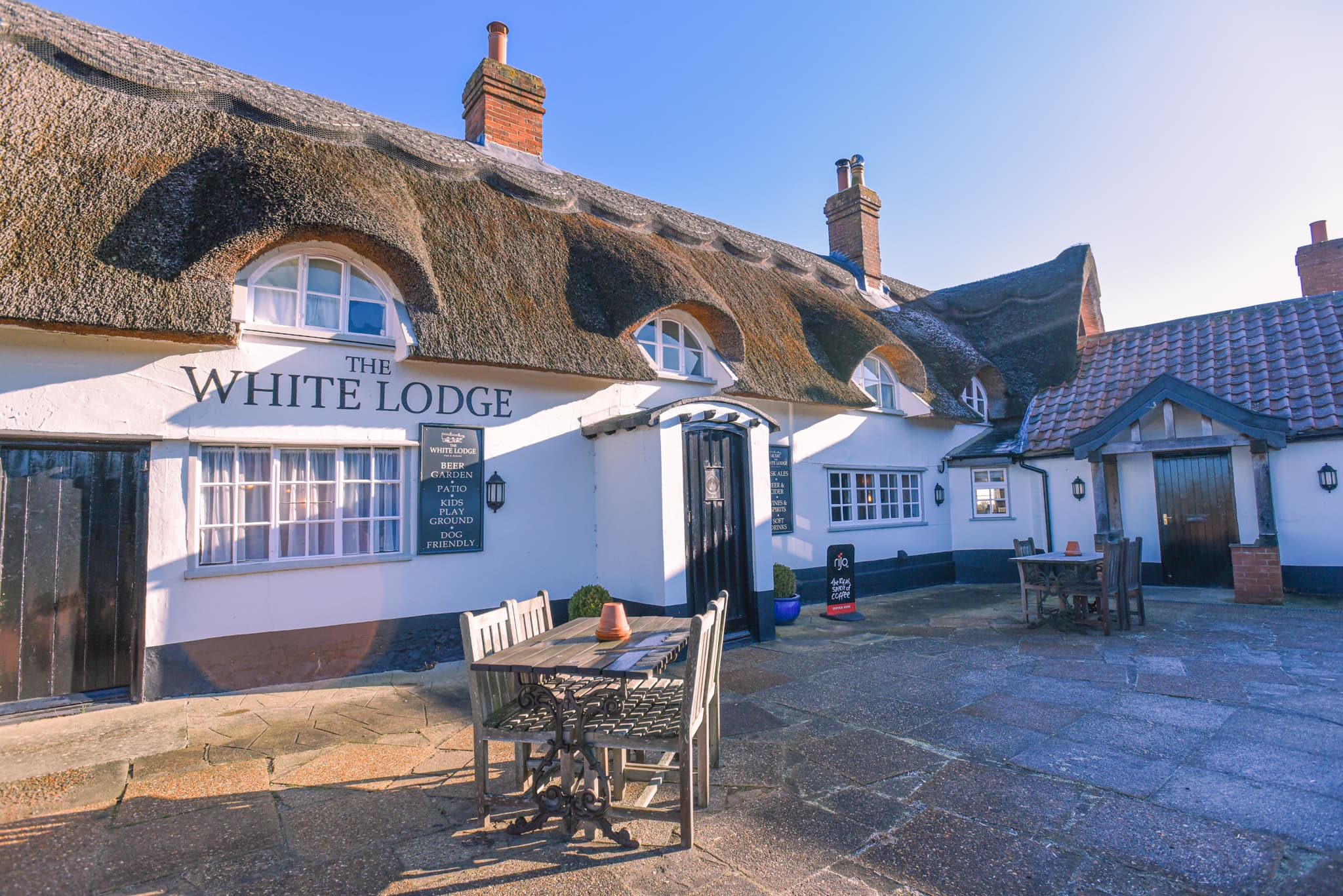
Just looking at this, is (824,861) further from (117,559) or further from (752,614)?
(117,559)

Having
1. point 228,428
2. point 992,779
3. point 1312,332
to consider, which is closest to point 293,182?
point 228,428

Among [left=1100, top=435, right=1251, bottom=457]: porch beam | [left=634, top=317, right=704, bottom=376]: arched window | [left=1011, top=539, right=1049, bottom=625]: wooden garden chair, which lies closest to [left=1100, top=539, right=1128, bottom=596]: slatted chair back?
[left=1011, top=539, right=1049, bottom=625]: wooden garden chair

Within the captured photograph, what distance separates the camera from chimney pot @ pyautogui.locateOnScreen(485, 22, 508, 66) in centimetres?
1018

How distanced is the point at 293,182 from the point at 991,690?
744 cm

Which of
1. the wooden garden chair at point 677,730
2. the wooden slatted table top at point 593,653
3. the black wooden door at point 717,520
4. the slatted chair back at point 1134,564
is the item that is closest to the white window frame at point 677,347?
the black wooden door at point 717,520

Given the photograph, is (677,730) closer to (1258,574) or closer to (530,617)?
(530,617)

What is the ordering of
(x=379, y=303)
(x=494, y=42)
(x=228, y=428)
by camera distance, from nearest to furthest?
(x=228, y=428), (x=379, y=303), (x=494, y=42)

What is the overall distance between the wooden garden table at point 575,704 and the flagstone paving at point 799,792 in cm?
15

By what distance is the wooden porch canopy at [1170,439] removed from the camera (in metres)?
9.39

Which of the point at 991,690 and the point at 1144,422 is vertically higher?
the point at 1144,422

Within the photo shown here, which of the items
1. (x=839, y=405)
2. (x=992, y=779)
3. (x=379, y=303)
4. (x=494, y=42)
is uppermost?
(x=494, y=42)

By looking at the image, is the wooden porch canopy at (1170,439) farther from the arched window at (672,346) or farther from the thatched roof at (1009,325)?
the arched window at (672,346)

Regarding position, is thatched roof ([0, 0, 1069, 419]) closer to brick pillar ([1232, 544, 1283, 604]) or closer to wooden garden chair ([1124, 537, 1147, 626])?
wooden garden chair ([1124, 537, 1147, 626])

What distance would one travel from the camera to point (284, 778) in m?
3.97
